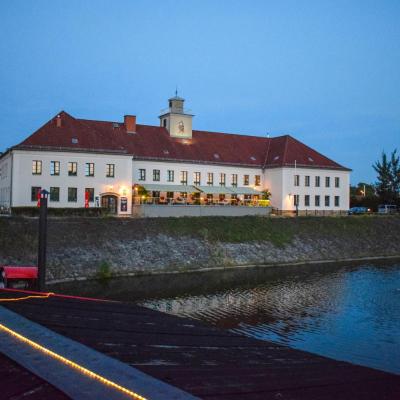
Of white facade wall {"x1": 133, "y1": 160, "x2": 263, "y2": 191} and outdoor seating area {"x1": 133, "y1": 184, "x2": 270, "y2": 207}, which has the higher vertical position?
white facade wall {"x1": 133, "y1": 160, "x2": 263, "y2": 191}

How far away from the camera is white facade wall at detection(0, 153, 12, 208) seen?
42594 millimetres

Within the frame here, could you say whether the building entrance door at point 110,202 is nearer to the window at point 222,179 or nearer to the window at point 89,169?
the window at point 89,169

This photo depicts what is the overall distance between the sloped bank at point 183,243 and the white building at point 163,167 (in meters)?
7.50

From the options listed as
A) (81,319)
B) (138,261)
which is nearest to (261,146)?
(138,261)

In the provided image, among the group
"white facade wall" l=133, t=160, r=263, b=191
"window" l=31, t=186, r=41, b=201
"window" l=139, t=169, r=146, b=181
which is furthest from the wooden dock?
"white facade wall" l=133, t=160, r=263, b=191

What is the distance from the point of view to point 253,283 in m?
29.6

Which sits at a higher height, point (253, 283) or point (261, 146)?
point (261, 146)

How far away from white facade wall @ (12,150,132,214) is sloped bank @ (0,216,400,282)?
7.62 meters

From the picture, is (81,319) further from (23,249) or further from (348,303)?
(23,249)

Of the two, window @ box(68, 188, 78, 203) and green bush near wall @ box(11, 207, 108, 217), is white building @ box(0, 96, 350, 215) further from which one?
green bush near wall @ box(11, 207, 108, 217)

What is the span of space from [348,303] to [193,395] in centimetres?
1928

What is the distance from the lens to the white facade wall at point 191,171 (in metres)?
49.1

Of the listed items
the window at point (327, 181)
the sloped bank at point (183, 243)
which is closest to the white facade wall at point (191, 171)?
the window at point (327, 181)

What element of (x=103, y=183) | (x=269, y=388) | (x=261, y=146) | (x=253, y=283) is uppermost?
(x=261, y=146)
